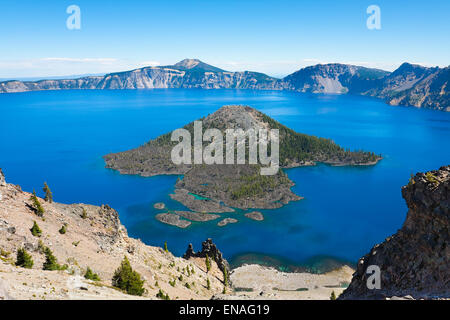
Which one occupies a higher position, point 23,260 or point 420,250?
point 23,260

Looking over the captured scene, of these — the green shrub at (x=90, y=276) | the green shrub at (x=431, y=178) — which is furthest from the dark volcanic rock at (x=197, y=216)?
the green shrub at (x=431, y=178)

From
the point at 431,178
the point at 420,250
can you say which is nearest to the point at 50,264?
the point at 420,250

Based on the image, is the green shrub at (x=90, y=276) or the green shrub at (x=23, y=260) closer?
the green shrub at (x=23, y=260)

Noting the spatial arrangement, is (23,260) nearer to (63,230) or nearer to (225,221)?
(63,230)

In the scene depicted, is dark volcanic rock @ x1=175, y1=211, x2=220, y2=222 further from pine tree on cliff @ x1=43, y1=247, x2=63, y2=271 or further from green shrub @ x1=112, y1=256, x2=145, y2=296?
pine tree on cliff @ x1=43, y1=247, x2=63, y2=271

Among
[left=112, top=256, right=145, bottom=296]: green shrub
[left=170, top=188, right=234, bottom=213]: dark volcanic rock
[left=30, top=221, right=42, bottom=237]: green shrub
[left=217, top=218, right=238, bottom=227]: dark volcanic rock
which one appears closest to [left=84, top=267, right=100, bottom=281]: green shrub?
[left=112, top=256, right=145, bottom=296]: green shrub

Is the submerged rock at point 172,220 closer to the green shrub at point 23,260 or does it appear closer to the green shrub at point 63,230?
the green shrub at point 63,230

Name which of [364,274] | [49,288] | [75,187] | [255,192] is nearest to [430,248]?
[364,274]

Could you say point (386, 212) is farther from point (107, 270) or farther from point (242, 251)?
point (107, 270)
